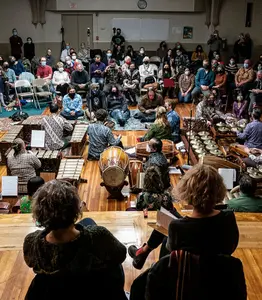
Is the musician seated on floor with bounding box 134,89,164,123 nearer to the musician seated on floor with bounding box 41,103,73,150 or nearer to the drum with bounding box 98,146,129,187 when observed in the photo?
the musician seated on floor with bounding box 41,103,73,150

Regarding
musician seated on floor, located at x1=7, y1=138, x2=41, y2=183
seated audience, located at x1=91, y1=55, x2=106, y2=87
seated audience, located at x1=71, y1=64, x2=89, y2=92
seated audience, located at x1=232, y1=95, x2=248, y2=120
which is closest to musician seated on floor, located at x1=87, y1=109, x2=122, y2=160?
Answer: musician seated on floor, located at x1=7, y1=138, x2=41, y2=183

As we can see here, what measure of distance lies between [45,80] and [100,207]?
5.86 m

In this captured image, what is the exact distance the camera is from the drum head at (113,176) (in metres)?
5.60

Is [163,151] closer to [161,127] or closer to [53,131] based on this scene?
→ [161,127]

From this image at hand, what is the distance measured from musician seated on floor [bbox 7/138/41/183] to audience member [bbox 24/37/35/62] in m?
9.54

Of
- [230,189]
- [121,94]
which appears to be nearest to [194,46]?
[121,94]

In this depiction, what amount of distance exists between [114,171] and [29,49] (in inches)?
389

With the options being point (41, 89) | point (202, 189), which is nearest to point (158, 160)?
point (202, 189)

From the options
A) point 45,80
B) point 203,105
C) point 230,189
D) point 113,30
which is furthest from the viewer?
point 113,30

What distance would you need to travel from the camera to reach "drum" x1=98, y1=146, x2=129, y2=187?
5605mm

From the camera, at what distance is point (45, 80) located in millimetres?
10695

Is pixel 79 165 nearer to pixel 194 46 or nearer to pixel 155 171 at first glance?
pixel 155 171

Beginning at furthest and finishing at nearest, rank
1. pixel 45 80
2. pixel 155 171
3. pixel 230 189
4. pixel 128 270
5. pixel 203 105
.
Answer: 1. pixel 45 80
2. pixel 203 105
3. pixel 230 189
4. pixel 155 171
5. pixel 128 270

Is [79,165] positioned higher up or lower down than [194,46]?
lower down
